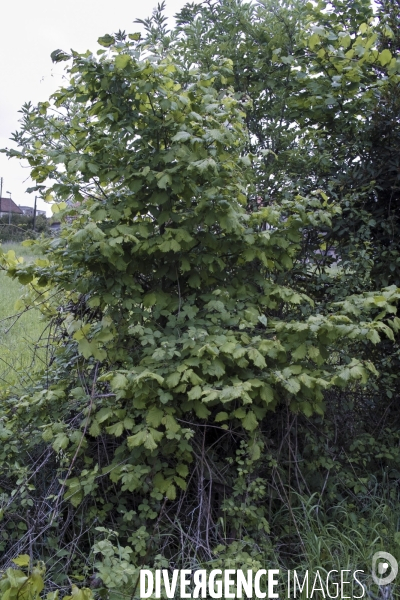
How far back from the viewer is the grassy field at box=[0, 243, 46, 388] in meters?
3.87

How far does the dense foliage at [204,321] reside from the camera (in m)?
2.65

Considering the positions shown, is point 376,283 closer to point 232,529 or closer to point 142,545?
point 232,529

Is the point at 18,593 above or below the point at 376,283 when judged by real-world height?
below

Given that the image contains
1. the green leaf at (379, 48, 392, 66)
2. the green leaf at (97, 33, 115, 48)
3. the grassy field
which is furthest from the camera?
the grassy field

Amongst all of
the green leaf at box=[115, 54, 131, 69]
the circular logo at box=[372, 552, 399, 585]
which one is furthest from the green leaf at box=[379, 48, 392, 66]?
the circular logo at box=[372, 552, 399, 585]

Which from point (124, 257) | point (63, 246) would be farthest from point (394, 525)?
point (63, 246)

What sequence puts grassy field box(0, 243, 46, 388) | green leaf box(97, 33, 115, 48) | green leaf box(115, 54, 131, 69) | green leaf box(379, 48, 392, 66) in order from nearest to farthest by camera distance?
green leaf box(115, 54, 131, 69) < green leaf box(97, 33, 115, 48) < green leaf box(379, 48, 392, 66) < grassy field box(0, 243, 46, 388)

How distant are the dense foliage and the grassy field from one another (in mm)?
339

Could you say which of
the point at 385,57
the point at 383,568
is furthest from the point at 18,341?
the point at 385,57

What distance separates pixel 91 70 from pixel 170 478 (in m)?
2.08

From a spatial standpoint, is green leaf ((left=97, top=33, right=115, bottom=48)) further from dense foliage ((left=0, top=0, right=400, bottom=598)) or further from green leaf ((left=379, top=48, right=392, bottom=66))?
green leaf ((left=379, top=48, right=392, bottom=66))

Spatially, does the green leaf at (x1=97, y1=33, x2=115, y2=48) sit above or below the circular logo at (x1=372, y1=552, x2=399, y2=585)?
above

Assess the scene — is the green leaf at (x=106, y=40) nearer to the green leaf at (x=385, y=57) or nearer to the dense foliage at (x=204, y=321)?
the dense foliage at (x=204, y=321)

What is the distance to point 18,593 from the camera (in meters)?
1.69
